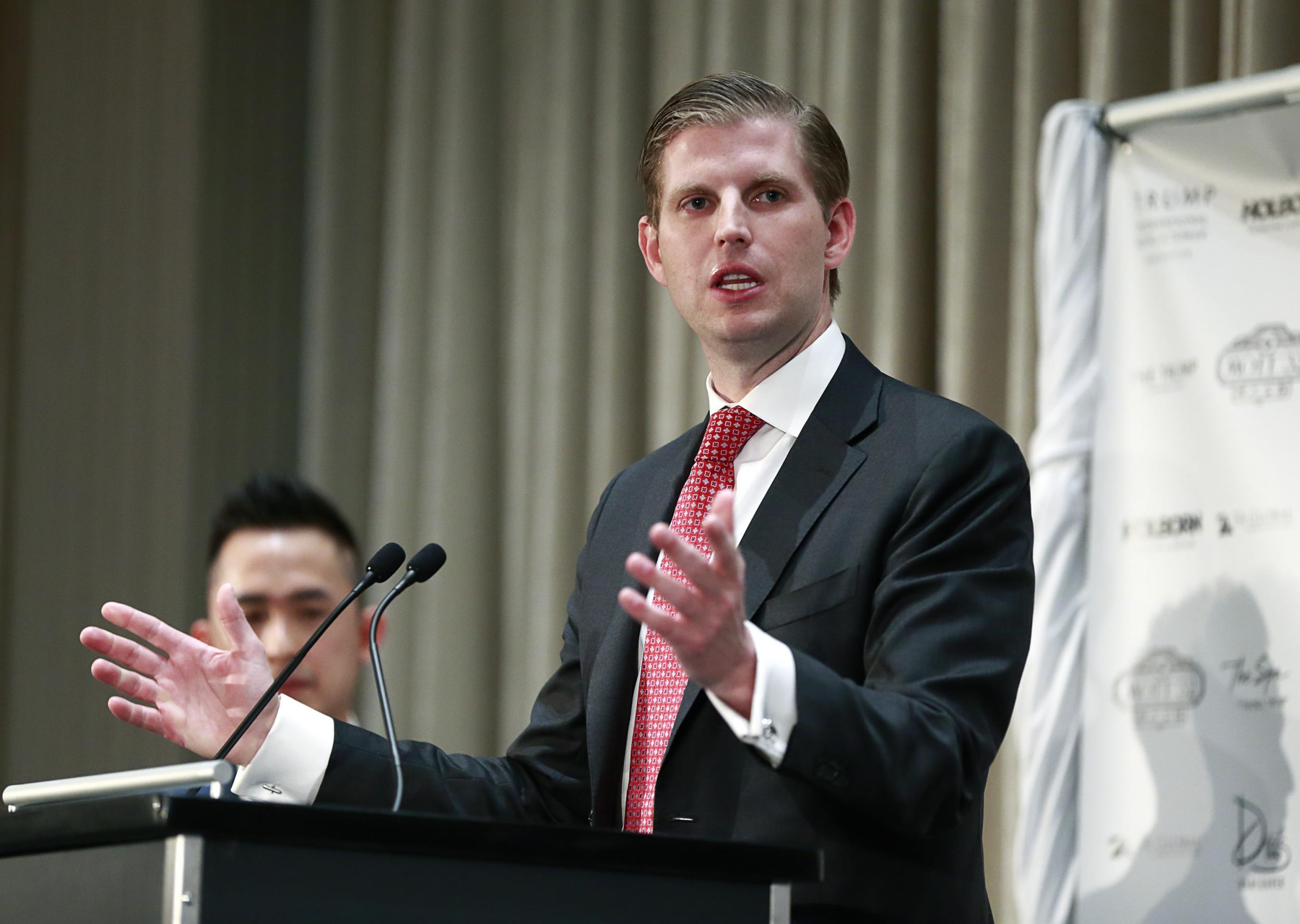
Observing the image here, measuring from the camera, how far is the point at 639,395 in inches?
167

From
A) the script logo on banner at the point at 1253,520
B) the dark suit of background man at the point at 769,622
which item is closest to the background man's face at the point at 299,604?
the dark suit of background man at the point at 769,622

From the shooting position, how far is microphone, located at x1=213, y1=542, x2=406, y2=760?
1776 millimetres

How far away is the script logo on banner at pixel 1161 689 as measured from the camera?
2.63 metres

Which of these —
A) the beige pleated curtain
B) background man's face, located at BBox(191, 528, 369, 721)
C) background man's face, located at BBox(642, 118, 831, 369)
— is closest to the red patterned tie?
background man's face, located at BBox(642, 118, 831, 369)

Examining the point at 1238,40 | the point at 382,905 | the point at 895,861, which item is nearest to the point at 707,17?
the point at 1238,40

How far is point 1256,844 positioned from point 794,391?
3.57ft

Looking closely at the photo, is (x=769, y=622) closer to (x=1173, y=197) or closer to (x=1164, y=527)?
(x=1164, y=527)

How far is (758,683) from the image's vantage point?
4.98 ft

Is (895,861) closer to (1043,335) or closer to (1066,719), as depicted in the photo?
(1066,719)

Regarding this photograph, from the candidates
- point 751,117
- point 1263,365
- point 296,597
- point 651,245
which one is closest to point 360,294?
point 296,597

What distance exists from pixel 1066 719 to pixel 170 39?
3257 millimetres

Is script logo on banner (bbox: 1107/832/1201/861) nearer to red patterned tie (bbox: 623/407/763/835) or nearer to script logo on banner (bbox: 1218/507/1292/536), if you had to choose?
script logo on banner (bbox: 1218/507/1292/536)

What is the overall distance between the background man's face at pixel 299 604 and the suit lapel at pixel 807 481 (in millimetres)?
1765

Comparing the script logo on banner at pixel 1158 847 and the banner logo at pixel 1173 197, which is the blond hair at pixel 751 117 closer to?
the banner logo at pixel 1173 197
